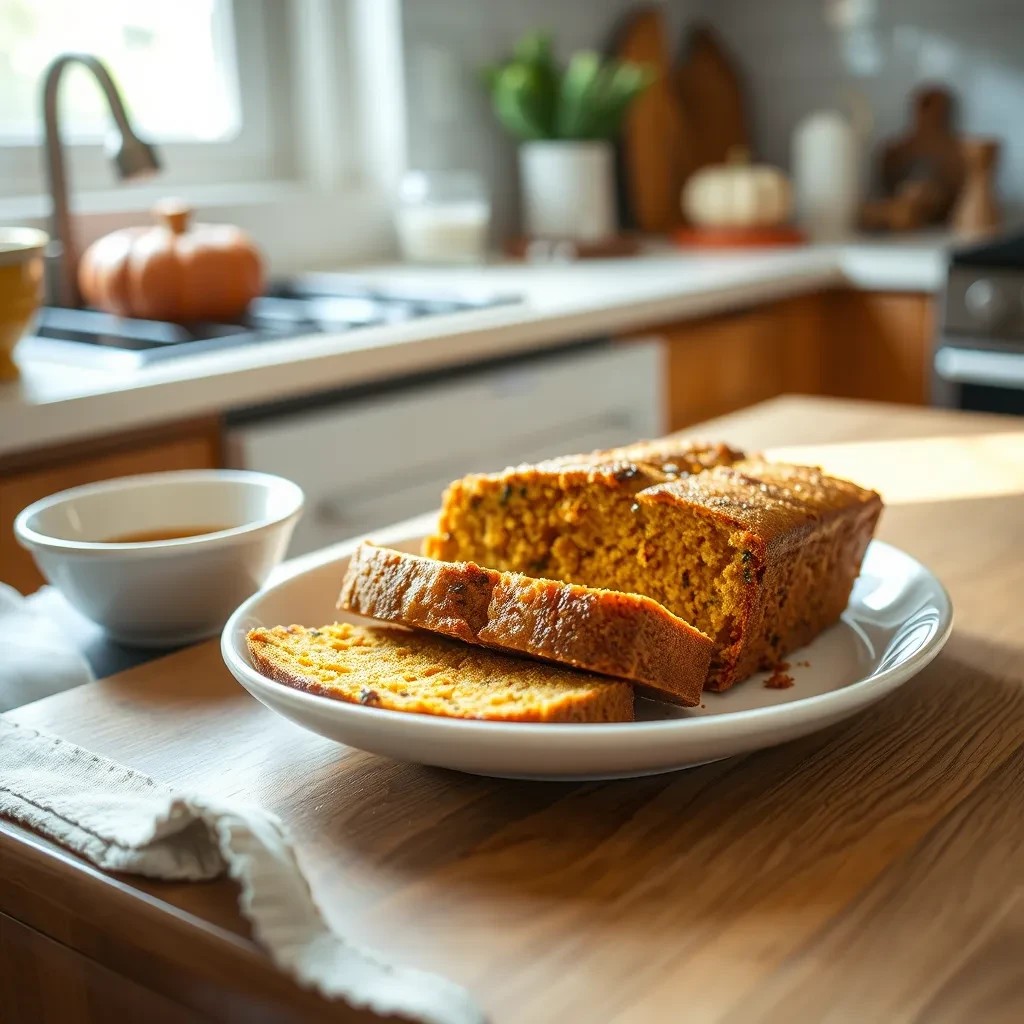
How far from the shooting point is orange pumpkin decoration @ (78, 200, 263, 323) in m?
2.08

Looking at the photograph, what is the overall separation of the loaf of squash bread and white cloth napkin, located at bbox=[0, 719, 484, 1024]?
0.29 metres

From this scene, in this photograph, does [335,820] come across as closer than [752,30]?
Yes

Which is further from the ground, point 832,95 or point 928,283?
point 832,95

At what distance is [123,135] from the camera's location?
→ 200 cm

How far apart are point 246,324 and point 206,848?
5.48 ft

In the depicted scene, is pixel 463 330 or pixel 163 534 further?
pixel 463 330

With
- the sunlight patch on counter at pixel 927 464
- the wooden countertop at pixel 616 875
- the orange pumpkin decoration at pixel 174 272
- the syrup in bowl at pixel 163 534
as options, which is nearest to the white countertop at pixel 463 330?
the orange pumpkin decoration at pixel 174 272

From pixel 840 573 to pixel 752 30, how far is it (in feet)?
10.4

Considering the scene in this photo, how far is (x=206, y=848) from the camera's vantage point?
1.98ft

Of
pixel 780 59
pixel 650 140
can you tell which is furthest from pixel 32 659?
pixel 780 59

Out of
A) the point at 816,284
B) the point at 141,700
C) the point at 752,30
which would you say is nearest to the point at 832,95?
the point at 752,30

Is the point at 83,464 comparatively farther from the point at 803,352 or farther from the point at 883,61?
the point at 883,61

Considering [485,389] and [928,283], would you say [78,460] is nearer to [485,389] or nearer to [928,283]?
[485,389]

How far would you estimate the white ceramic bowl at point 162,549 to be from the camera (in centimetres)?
88
